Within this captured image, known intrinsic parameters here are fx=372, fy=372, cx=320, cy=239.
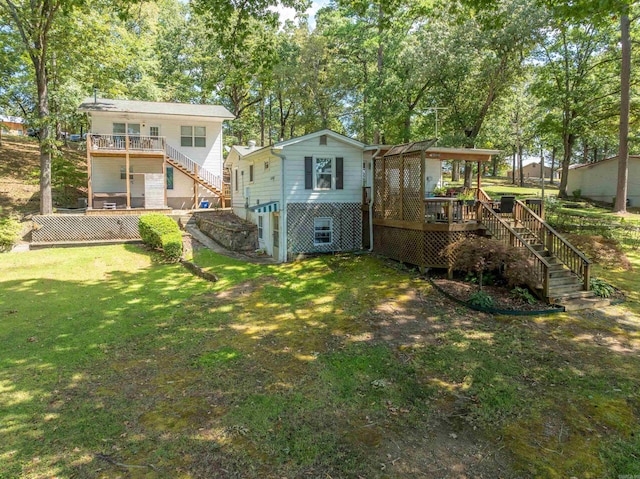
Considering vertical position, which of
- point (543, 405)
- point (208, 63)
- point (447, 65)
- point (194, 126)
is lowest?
point (543, 405)

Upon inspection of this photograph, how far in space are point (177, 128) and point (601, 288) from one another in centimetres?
2249

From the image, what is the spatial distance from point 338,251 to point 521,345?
8.30 meters

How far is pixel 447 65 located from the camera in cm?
2153

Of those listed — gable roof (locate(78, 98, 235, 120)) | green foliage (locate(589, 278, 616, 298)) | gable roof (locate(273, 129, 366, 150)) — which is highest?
gable roof (locate(78, 98, 235, 120))

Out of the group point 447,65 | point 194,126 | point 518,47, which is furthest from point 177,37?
point 518,47

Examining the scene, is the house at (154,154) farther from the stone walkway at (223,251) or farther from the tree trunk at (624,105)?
the tree trunk at (624,105)

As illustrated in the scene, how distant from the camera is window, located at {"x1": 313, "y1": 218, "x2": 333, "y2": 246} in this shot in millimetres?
14500

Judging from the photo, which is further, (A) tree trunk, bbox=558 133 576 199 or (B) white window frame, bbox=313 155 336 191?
(A) tree trunk, bbox=558 133 576 199

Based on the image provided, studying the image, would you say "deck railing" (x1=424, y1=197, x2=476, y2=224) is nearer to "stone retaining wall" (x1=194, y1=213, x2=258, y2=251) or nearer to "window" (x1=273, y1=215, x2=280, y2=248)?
"window" (x1=273, y1=215, x2=280, y2=248)

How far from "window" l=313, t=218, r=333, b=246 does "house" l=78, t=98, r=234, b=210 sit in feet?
32.6

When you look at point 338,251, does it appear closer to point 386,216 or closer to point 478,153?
point 386,216

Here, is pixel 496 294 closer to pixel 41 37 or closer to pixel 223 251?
pixel 223 251

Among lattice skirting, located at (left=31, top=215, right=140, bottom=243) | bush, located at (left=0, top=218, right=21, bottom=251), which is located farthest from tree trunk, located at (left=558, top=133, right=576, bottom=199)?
bush, located at (left=0, top=218, right=21, bottom=251)

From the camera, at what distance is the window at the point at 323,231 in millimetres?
14500
